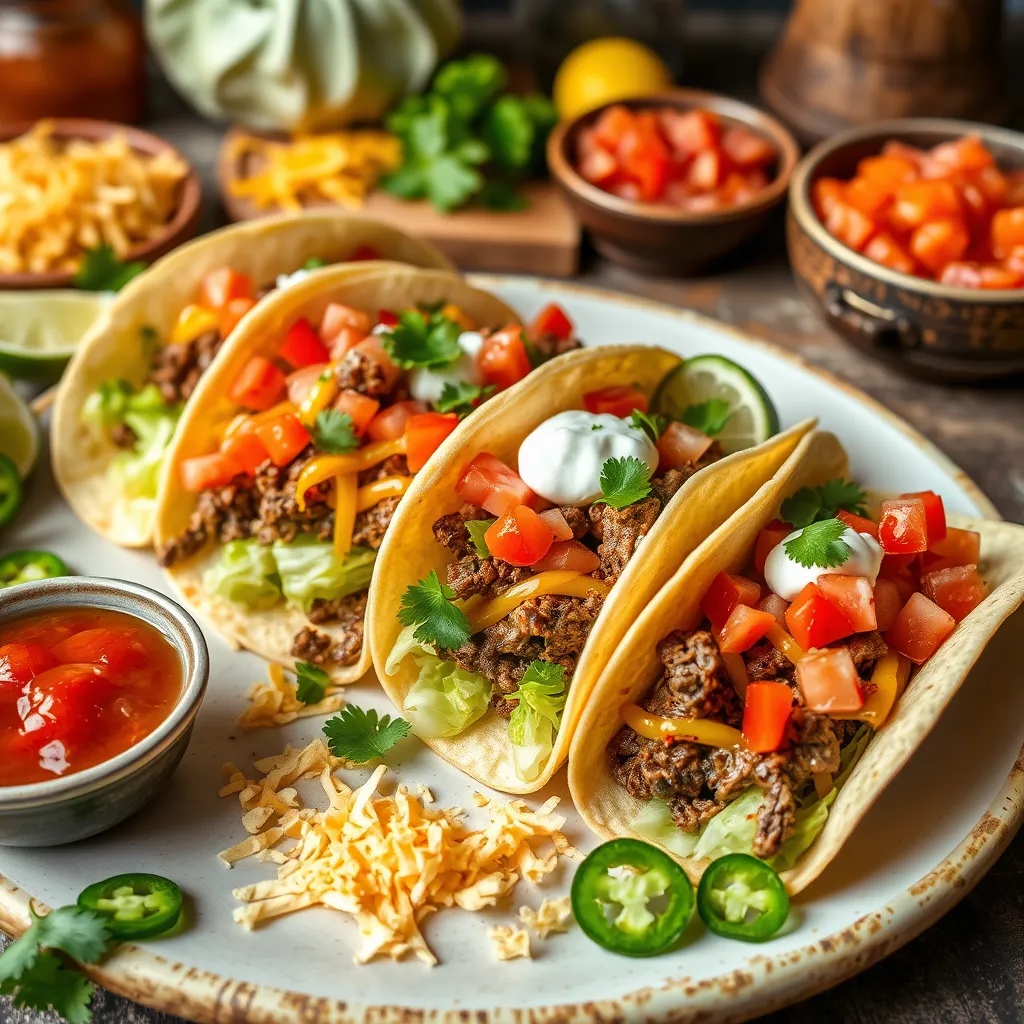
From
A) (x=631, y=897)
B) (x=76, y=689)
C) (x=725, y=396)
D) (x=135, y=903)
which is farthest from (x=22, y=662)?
(x=725, y=396)

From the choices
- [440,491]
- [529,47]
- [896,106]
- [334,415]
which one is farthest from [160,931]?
[529,47]

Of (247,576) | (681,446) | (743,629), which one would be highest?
(681,446)

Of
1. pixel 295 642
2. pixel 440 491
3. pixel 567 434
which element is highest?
pixel 567 434

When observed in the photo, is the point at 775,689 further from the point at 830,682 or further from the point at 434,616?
the point at 434,616

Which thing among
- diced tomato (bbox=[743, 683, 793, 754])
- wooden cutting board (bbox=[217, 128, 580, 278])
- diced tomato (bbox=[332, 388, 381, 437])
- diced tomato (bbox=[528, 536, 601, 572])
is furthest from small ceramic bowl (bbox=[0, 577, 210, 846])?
wooden cutting board (bbox=[217, 128, 580, 278])

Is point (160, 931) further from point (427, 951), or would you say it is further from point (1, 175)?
point (1, 175)

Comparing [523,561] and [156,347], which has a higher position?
[523,561]
